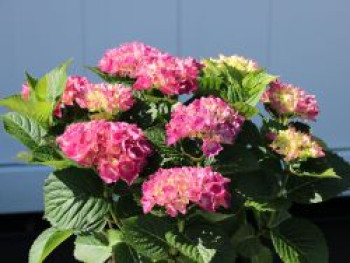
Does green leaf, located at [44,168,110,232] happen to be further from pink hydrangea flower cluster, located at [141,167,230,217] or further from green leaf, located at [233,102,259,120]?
green leaf, located at [233,102,259,120]

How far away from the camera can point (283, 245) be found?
6.99 ft

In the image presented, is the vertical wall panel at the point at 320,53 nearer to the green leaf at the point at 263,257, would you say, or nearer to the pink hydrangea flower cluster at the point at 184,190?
the green leaf at the point at 263,257

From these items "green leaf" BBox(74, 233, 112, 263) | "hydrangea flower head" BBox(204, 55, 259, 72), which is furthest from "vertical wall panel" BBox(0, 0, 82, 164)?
"green leaf" BBox(74, 233, 112, 263)

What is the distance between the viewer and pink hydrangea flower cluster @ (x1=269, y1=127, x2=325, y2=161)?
2.03m

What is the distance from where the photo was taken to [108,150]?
1.85m

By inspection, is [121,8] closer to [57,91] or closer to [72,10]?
[72,10]

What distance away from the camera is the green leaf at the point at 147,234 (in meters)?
1.93

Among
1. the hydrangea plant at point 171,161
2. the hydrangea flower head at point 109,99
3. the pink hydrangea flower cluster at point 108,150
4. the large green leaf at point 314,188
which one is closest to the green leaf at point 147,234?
the hydrangea plant at point 171,161

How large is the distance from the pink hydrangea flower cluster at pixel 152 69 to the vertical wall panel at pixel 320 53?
187 centimetres

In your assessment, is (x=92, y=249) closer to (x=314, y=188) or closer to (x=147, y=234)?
(x=147, y=234)

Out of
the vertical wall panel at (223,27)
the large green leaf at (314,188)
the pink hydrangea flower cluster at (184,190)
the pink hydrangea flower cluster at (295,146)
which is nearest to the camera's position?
the pink hydrangea flower cluster at (184,190)

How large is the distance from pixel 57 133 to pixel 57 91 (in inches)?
4.3

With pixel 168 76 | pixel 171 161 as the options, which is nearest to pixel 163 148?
pixel 171 161

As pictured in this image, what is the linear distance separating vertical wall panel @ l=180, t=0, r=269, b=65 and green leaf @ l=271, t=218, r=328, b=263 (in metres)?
1.85
